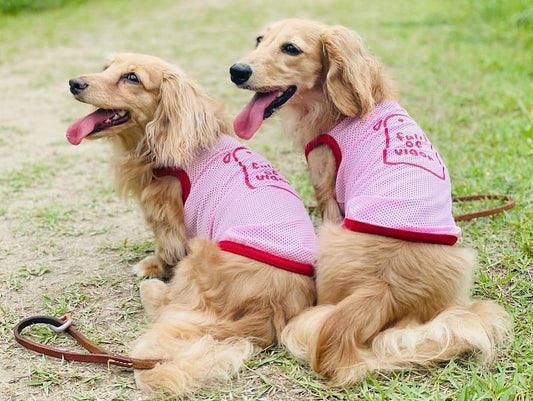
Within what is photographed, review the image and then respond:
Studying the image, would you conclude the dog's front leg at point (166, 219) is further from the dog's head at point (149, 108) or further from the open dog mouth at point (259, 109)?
the open dog mouth at point (259, 109)

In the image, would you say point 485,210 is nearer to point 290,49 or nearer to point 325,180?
point 325,180

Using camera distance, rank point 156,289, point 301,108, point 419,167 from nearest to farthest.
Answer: point 419,167
point 156,289
point 301,108

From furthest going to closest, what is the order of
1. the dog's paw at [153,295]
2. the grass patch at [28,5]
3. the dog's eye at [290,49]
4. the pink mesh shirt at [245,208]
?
the grass patch at [28,5] → the dog's eye at [290,49] → the dog's paw at [153,295] → the pink mesh shirt at [245,208]

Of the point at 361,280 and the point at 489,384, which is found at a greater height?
the point at 361,280

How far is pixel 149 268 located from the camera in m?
3.07

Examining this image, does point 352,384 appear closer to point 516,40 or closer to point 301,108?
point 301,108

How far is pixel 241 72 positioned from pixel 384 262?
45.0 inches

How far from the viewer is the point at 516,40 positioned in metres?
7.79

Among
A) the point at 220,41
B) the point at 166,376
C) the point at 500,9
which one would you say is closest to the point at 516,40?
the point at 500,9

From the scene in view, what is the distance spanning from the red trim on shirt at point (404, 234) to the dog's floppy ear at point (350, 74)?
2.20ft

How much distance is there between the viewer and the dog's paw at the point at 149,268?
3.06 metres

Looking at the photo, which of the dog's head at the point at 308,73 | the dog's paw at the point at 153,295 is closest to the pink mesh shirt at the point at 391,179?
the dog's head at the point at 308,73

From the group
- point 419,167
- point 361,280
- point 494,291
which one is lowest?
point 494,291

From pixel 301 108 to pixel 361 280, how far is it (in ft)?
3.62
